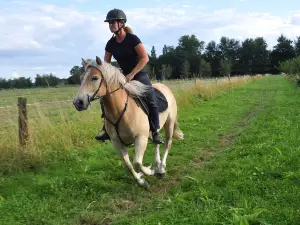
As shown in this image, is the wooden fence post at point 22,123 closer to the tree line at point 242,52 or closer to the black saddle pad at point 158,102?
the black saddle pad at point 158,102

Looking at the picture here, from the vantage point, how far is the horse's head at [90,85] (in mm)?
4465

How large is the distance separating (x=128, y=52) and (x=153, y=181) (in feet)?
7.70

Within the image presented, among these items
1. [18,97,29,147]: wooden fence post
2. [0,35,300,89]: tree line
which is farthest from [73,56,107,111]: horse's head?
[0,35,300,89]: tree line

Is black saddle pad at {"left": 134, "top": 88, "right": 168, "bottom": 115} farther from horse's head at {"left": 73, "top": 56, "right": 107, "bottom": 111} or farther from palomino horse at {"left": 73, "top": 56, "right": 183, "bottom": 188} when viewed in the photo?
horse's head at {"left": 73, "top": 56, "right": 107, "bottom": 111}

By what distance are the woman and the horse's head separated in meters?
0.76

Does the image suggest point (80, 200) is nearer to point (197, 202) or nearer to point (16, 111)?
point (197, 202)

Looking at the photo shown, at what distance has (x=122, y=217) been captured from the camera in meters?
4.36

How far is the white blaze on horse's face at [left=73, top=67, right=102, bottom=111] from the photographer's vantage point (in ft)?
14.6

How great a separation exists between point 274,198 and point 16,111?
19.6 feet

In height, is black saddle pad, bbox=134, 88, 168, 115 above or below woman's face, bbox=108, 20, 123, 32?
below

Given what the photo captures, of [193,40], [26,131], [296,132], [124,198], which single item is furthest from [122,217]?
[193,40]

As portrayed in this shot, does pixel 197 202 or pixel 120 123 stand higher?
pixel 120 123

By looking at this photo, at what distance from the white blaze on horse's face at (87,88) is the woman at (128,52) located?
2.73 ft

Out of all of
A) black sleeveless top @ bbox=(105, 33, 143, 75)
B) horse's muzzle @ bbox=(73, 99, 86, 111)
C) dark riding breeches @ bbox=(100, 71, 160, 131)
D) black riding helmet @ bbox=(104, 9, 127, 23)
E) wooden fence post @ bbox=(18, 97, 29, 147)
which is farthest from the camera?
wooden fence post @ bbox=(18, 97, 29, 147)
